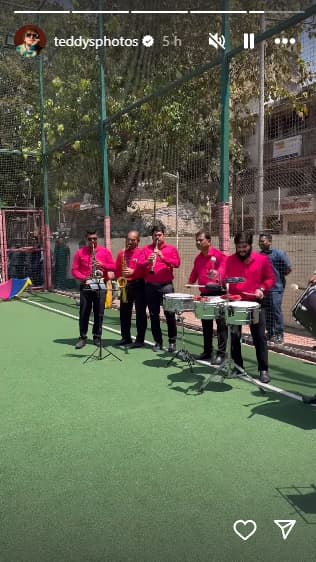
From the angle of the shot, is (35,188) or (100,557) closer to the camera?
(100,557)

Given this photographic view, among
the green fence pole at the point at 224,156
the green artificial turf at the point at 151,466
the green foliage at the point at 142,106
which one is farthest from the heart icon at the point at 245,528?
the green foliage at the point at 142,106

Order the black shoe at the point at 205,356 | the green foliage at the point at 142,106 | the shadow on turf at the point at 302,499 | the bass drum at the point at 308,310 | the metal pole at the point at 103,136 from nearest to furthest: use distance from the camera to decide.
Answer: the shadow on turf at the point at 302,499
the bass drum at the point at 308,310
the black shoe at the point at 205,356
the green foliage at the point at 142,106
the metal pole at the point at 103,136

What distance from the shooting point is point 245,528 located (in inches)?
110

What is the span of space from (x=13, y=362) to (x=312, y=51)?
607 cm

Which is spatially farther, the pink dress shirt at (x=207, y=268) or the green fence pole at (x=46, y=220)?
the green fence pole at (x=46, y=220)

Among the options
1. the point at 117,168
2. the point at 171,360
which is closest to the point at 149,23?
the point at 117,168

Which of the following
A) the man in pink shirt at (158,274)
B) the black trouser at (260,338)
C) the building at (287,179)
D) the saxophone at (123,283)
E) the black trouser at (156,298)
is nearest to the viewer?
the black trouser at (260,338)

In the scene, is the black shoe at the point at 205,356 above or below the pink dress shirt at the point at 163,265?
below

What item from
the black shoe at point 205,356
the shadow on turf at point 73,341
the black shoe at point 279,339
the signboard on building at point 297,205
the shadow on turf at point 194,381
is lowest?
the shadow on turf at point 73,341

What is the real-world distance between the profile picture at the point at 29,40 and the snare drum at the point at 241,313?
13204mm

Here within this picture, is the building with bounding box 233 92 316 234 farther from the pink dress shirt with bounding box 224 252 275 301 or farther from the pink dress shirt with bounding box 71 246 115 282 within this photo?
the pink dress shirt with bounding box 224 252 275 301

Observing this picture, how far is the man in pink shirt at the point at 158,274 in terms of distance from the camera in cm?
705

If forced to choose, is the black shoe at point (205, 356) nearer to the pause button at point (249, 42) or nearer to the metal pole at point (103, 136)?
the pause button at point (249, 42)

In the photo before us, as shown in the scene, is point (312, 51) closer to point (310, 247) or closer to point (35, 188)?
point (310, 247)
